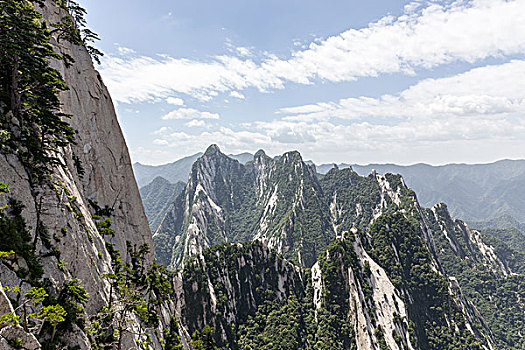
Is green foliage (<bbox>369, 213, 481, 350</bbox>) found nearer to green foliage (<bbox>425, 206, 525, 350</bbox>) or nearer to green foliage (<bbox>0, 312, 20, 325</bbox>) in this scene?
green foliage (<bbox>425, 206, 525, 350</bbox>)

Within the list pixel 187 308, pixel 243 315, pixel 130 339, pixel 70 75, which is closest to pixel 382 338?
pixel 243 315

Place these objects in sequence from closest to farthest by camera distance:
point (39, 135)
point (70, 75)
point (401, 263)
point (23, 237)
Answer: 1. point (23, 237)
2. point (39, 135)
3. point (70, 75)
4. point (401, 263)

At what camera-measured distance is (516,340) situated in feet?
470

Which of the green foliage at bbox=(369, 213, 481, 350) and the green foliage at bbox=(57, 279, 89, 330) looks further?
the green foliage at bbox=(369, 213, 481, 350)

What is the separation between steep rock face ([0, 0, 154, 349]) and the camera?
2347 centimetres

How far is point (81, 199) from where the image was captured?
117 feet

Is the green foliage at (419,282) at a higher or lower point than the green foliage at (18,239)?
lower

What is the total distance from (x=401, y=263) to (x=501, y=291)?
106566 mm

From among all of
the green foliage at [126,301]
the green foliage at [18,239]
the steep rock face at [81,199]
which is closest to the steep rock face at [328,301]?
the green foliage at [126,301]

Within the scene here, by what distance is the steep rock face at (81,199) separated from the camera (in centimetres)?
2347

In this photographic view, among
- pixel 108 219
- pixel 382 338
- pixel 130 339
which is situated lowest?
pixel 382 338

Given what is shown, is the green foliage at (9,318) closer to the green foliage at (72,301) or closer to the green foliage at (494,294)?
the green foliage at (72,301)

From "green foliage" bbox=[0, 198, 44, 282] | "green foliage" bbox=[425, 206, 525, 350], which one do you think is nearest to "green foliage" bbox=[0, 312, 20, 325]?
"green foliage" bbox=[0, 198, 44, 282]

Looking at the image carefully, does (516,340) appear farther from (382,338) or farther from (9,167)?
(9,167)
